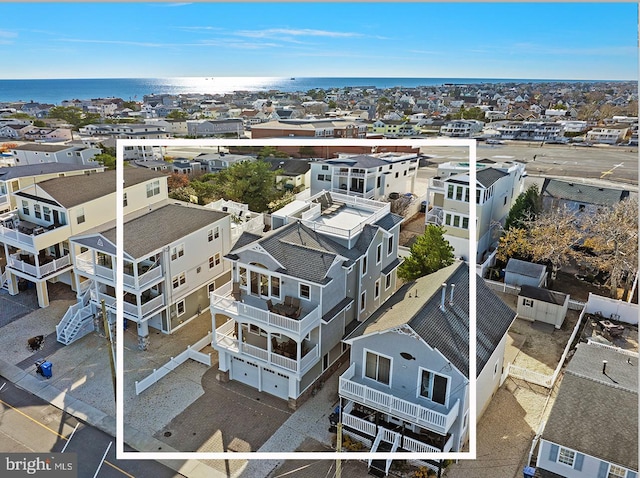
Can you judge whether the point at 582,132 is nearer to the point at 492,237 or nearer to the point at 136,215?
the point at 492,237

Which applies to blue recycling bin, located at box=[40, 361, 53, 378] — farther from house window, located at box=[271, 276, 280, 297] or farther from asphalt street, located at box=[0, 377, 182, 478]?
house window, located at box=[271, 276, 280, 297]

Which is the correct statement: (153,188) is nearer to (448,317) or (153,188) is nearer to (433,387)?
(448,317)

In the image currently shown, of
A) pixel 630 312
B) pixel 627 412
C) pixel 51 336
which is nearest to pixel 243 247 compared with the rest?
pixel 51 336

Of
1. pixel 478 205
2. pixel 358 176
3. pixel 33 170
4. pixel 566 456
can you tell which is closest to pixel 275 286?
pixel 566 456

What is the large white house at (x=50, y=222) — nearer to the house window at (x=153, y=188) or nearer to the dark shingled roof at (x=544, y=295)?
the house window at (x=153, y=188)

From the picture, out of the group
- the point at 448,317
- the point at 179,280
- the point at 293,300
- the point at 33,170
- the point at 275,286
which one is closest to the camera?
the point at 448,317

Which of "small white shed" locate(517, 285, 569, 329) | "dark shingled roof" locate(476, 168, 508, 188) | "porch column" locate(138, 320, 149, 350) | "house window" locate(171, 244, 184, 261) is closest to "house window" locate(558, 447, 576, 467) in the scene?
"small white shed" locate(517, 285, 569, 329)

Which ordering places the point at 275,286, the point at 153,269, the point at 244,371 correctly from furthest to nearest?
the point at 153,269
the point at 244,371
the point at 275,286
